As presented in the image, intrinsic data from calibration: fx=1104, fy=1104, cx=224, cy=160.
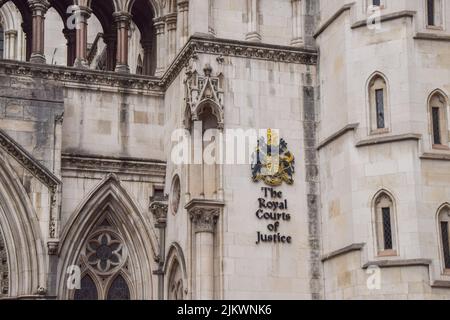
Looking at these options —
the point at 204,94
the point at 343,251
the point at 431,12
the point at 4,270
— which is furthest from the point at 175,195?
the point at 431,12

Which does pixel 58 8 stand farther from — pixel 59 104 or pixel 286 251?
pixel 286 251

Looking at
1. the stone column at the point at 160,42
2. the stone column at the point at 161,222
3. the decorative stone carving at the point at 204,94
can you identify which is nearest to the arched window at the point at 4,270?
the stone column at the point at 161,222

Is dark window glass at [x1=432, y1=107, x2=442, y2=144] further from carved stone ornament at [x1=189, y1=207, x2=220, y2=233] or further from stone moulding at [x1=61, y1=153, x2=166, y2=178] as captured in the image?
stone moulding at [x1=61, y1=153, x2=166, y2=178]

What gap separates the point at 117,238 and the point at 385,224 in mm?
7232

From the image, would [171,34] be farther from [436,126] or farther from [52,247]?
[436,126]

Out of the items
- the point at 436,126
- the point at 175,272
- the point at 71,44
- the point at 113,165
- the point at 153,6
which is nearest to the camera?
the point at 436,126

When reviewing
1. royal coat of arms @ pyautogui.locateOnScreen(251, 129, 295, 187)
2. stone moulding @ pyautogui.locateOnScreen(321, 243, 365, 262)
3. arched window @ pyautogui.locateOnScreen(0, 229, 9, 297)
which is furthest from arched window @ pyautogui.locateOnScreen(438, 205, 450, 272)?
arched window @ pyautogui.locateOnScreen(0, 229, 9, 297)

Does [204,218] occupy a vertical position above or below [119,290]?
above

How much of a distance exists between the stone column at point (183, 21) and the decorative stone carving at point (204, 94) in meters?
2.15

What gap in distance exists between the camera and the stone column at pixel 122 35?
2919 cm

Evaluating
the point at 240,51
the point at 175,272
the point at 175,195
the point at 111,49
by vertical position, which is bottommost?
the point at 175,272

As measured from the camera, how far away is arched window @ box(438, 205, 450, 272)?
23859 millimetres

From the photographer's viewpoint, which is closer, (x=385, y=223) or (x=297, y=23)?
(x=385, y=223)

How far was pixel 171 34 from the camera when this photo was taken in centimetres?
2927
